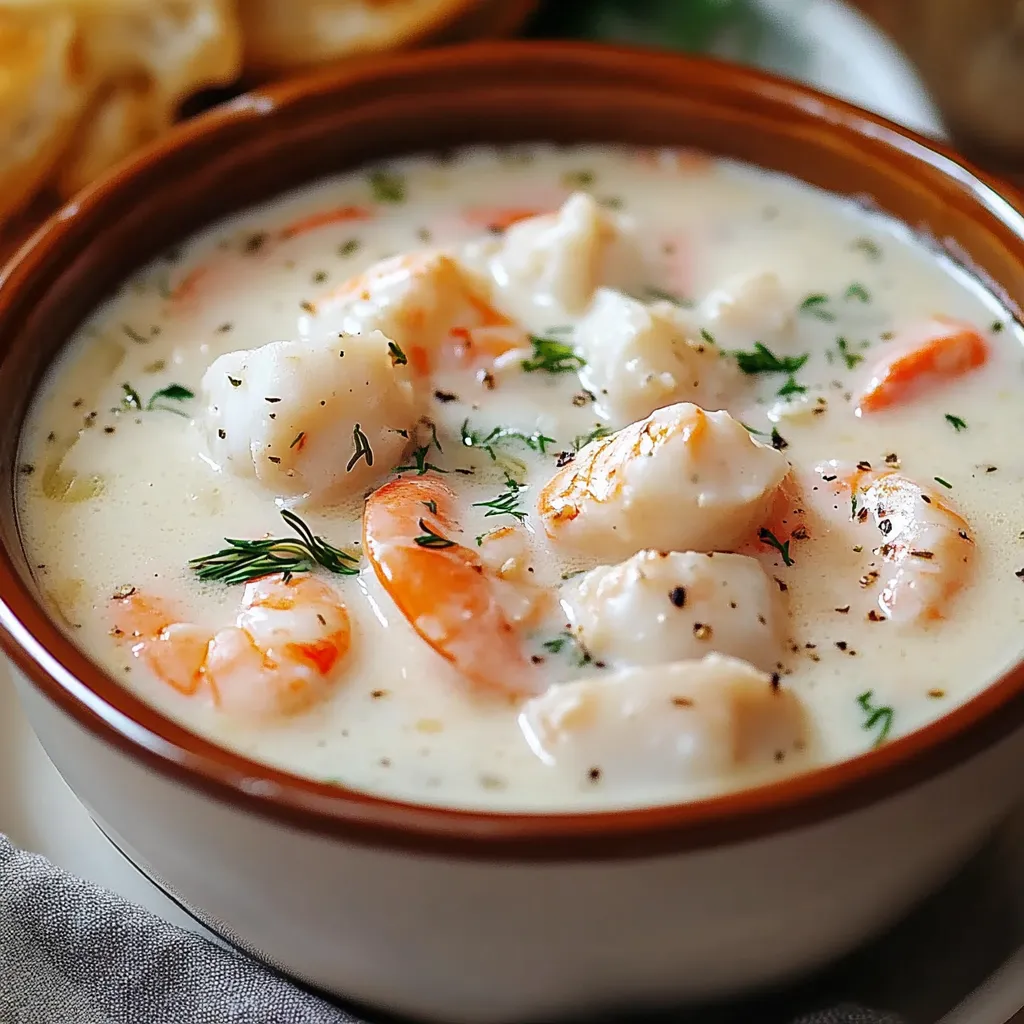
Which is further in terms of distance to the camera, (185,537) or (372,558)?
(185,537)

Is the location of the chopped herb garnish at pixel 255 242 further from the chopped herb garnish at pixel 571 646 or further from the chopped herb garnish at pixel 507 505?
the chopped herb garnish at pixel 571 646

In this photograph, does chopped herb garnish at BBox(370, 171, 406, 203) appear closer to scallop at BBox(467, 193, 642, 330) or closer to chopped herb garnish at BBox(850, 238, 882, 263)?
scallop at BBox(467, 193, 642, 330)

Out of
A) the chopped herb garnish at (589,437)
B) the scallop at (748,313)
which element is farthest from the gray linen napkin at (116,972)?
the scallop at (748,313)

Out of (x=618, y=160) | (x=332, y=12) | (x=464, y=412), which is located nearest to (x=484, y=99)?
(x=618, y=160)

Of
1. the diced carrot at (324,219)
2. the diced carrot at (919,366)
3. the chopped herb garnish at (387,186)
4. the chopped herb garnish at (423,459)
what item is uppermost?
the diced carrot at (919,366)

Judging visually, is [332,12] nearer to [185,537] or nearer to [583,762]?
[185,537]

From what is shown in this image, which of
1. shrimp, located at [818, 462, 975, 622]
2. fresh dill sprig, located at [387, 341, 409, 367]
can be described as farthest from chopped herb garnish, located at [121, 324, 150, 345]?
shrimp, located at [818, 462, 975, 622]
